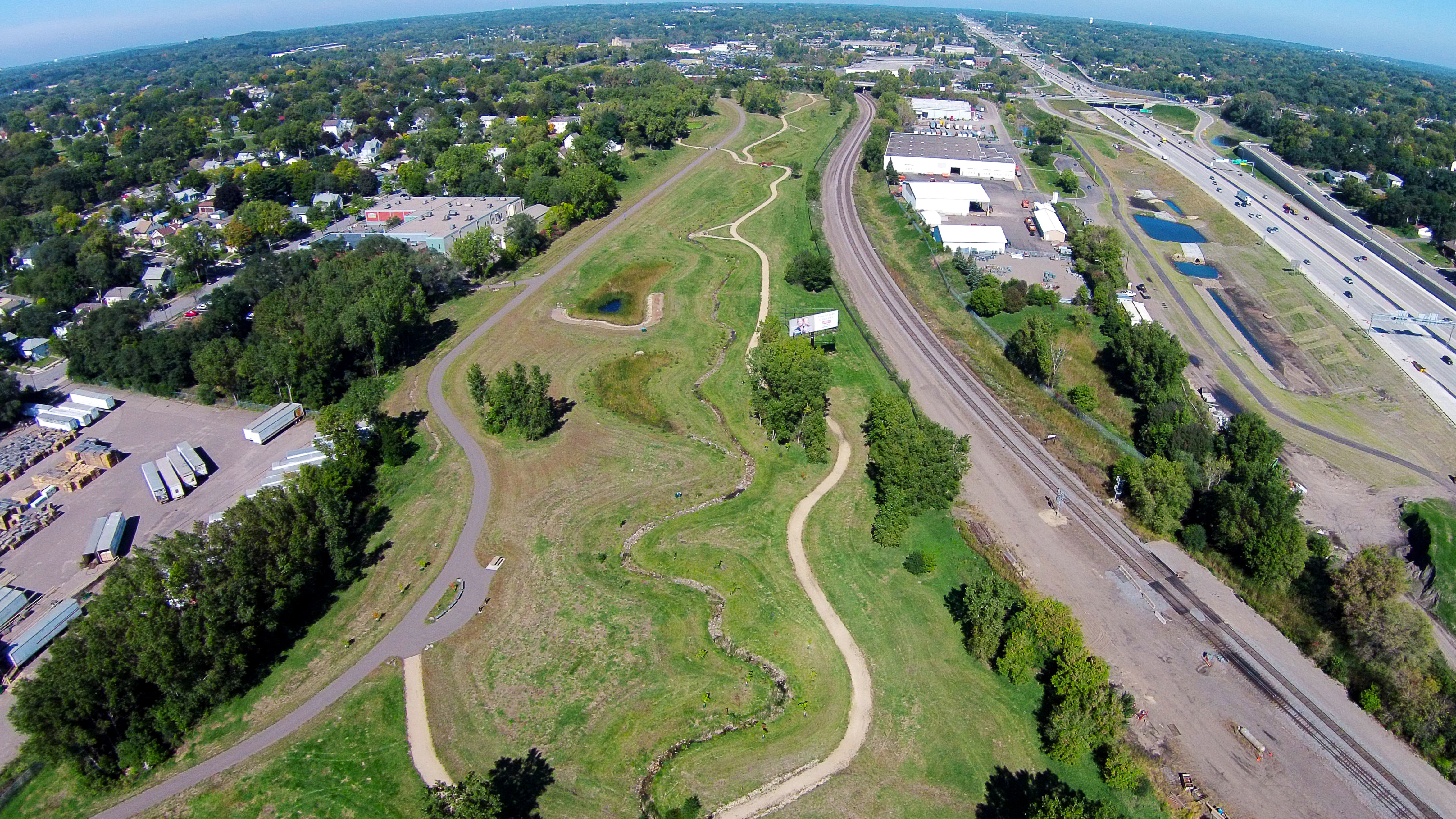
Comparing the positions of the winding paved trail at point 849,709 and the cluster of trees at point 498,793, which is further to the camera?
the winding paved trail at point 849,709

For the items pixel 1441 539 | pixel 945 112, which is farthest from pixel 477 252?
pixel 945 112

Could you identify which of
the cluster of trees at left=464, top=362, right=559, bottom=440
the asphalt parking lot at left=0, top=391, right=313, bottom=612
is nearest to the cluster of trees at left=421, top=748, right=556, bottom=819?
the cluster of trees at left=464, top=362, right=559, bottom=440

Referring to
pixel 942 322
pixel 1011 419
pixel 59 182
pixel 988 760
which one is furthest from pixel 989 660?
pixel 59 182

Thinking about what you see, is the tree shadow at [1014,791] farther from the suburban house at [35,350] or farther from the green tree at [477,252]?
the suburban house at [35,350]

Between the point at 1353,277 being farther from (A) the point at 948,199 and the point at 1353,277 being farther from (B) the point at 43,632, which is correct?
(B) the point at 43,632

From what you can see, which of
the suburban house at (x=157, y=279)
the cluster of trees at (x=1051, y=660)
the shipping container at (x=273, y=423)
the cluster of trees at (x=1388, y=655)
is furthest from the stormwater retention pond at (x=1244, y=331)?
the suburban house at (x=157, y=279)

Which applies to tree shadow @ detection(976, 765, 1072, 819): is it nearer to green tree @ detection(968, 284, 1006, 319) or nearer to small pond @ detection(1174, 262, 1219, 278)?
green tree @ detection(968, 284, 1006, 319)
